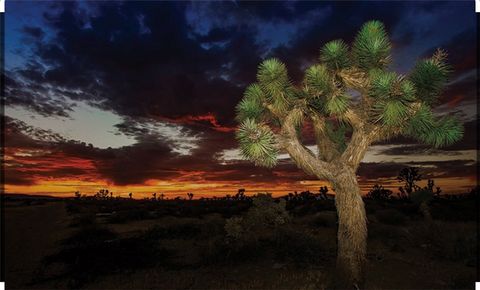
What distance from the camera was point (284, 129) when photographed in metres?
9.17

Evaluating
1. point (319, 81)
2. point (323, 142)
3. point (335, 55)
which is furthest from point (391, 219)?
point (319, 81)

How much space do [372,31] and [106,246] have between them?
36.1 feet

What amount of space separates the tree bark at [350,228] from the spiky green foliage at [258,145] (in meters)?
1.75

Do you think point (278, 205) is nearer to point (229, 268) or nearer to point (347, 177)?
point (229, 268)

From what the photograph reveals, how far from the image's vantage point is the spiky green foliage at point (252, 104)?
953 centimetres

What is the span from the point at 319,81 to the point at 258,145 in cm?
224

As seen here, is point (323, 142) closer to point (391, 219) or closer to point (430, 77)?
point (430, 77)

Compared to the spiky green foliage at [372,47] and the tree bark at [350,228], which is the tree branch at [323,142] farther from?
the spiky green foliage at [372,47]

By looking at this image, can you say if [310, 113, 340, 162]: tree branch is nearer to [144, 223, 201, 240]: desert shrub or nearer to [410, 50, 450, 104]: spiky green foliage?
[410, 50, 450, 104]: spiky green foliage

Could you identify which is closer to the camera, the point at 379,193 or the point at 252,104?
the point at 252,104

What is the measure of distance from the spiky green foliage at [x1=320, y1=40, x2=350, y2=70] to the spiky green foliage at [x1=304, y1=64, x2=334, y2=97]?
0.52 m

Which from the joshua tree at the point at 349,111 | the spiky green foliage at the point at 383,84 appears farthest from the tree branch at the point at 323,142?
the spiky green foliage at the point at 383,84

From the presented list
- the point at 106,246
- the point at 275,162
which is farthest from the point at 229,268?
the point at 106,246

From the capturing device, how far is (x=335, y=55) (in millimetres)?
9195
